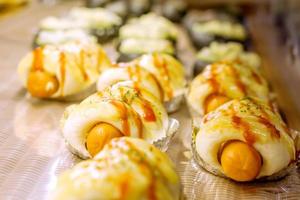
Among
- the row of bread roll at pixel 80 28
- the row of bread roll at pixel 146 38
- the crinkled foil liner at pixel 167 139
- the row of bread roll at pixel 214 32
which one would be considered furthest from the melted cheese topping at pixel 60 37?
the crinkled foil liner at pixel 167 139

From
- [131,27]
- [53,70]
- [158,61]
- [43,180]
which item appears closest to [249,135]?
[43,180]

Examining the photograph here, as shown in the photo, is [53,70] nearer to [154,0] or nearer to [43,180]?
[43,180]

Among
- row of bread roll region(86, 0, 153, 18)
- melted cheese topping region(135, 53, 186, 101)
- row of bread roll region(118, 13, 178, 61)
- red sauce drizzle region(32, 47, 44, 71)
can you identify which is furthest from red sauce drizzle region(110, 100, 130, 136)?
row of bread roll region(86, 0, 153, 18)

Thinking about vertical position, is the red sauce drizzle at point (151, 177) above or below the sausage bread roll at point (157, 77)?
above

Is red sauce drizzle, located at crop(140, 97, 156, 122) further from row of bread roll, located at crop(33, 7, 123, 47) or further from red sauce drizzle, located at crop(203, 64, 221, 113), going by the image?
row of bread roll, located at crop(33, 7, 123, 47)

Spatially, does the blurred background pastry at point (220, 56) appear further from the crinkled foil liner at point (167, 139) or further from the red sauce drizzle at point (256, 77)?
the crinkled foil liner at point (167, 139)

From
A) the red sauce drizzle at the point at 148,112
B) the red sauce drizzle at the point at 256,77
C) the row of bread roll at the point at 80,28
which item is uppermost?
the red sauce drizzle at the point at 148,112
